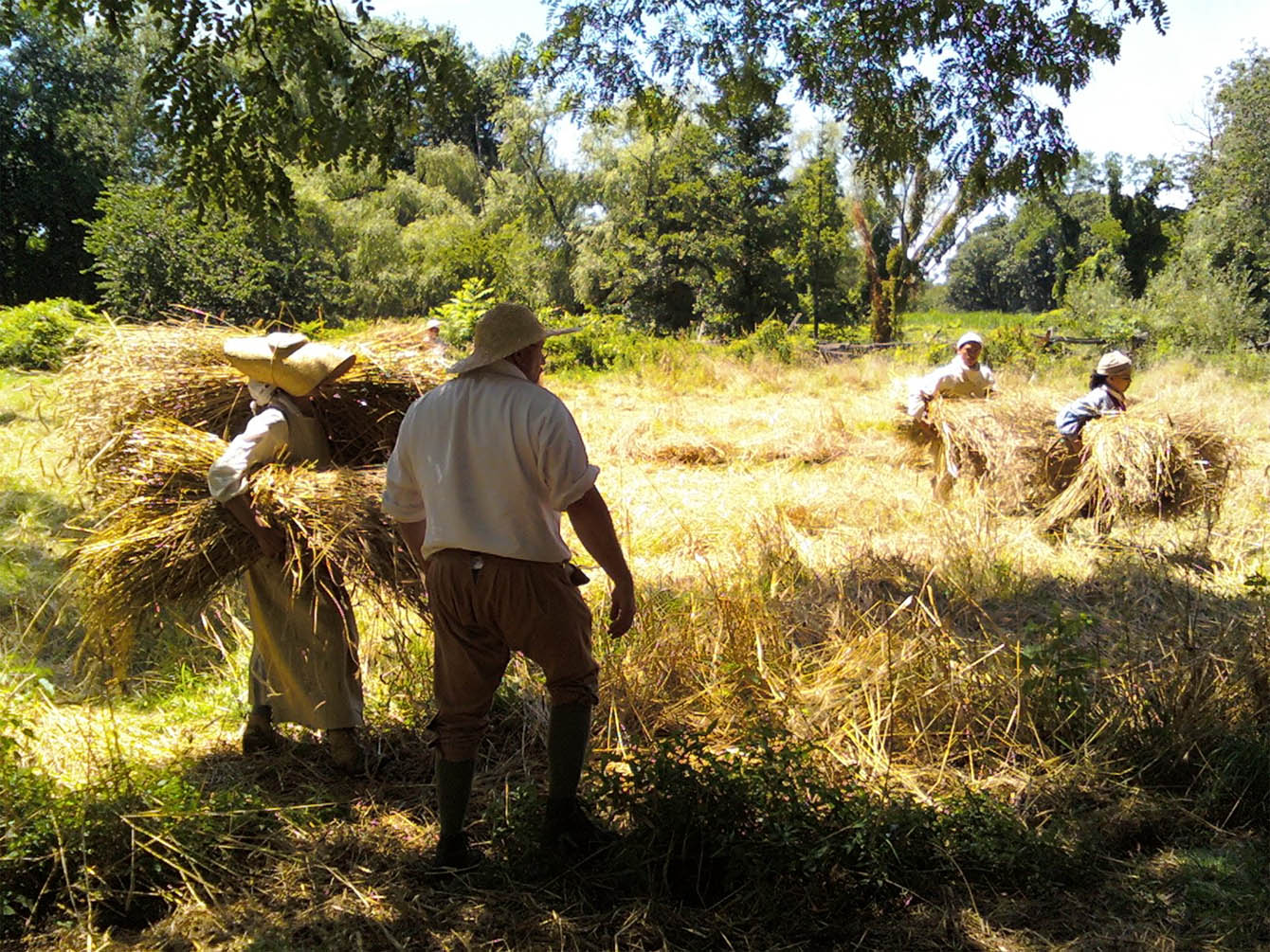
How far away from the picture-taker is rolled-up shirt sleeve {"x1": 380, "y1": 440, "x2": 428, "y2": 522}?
2.97 metres

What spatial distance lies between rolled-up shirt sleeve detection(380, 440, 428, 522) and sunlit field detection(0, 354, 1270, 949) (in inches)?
34.2

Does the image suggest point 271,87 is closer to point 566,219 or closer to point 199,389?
point 199,389

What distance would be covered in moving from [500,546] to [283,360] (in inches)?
50.2

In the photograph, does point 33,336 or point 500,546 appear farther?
point 33,336

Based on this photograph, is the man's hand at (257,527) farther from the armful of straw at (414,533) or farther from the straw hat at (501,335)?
the straw hat at (501,335)

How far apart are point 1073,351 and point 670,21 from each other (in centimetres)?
1499

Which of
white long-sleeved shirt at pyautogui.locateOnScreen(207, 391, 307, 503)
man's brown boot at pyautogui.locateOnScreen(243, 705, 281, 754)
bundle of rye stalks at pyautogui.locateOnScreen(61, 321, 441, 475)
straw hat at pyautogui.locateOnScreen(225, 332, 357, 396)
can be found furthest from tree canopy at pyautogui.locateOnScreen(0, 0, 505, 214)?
man's brown boot at pyautogui.locateOnScreen(243, 705, 281, 754)

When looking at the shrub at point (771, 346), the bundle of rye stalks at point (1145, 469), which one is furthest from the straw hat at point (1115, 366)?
the shrub at point (771, 346)

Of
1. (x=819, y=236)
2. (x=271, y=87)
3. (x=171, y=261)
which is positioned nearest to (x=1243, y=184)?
(x=819, y=236)

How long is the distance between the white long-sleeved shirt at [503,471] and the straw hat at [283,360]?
0.93 meters

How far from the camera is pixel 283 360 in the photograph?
352 centimetres

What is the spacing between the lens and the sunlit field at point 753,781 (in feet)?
9.06

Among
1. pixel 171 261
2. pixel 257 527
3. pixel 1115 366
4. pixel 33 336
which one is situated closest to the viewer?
pixel 257 527

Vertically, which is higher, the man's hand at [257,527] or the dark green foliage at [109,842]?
the man's hand at [257,527]
